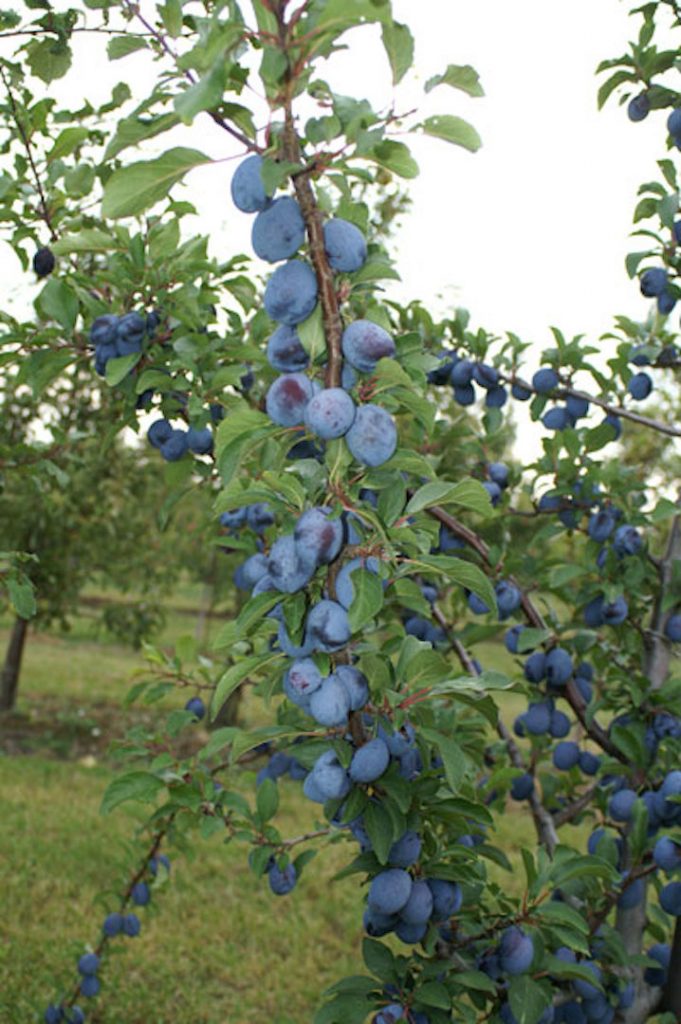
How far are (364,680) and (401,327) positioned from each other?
53.9 inches

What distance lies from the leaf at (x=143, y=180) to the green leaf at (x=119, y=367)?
0.68 metres

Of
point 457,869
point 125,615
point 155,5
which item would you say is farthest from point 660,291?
point 125,615

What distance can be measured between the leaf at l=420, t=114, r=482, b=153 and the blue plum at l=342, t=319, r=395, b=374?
0.74 feet

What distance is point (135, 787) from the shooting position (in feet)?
4.77

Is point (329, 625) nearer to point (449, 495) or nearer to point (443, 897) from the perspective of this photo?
point (449, 495)

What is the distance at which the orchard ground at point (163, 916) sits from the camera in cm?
330

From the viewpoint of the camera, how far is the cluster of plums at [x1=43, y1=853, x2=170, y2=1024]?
2527 millimetres

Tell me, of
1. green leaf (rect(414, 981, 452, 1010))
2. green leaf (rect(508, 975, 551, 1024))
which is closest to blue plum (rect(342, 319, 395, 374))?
green leaf (rect(414, 981, 452, 1010))

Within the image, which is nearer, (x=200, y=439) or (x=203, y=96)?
(x=203, y=96)

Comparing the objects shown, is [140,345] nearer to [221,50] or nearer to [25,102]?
[25,102]

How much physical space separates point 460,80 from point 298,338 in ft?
1.13

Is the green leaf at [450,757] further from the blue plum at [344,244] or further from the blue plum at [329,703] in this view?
the blue plum at [344,244]

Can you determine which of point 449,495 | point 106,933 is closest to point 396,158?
point 449,495

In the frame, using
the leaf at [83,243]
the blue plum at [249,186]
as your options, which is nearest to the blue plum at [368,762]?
the blue plum at [249,186]
